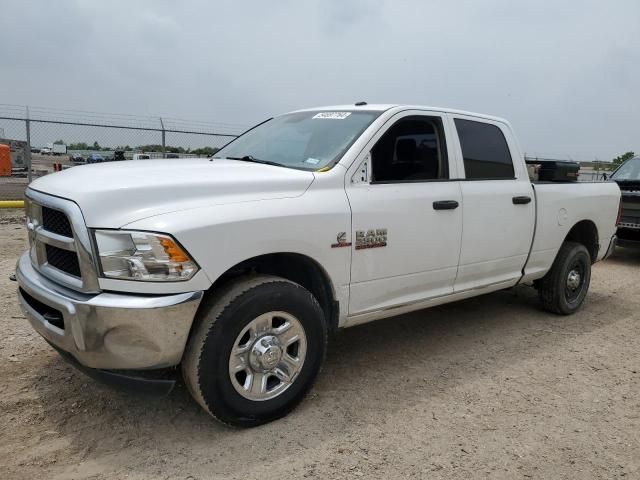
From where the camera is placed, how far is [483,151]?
4438 mm

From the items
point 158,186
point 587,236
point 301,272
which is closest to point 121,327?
point 158,186

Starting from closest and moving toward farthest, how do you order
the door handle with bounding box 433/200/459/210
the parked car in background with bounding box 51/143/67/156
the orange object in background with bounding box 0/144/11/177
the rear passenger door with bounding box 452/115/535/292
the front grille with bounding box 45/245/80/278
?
the front grille with bounding box 45/245/80/278 → the door handle with bounding box 433/200/459/210 → the rear passenger door with bounding box 452/115/535/292 → the parked car in background with bounding box 51/143/67/156 → the orange object in background with bounding box 0/144/11/177

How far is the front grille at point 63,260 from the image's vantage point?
A: 276 cm

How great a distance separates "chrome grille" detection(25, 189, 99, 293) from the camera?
2.60 metres

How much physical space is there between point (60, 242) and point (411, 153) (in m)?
2.40

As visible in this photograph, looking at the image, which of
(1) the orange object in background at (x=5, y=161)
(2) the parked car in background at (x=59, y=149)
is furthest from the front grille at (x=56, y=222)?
(1) the orange object in background at (x=5, y=161)

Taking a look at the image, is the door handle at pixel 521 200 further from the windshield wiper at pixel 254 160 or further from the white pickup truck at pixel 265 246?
the windshield wiper at pixel 254 160

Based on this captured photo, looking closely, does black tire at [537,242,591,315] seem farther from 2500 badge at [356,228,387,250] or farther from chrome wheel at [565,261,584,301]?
2500 badge at [356,228,387,250]

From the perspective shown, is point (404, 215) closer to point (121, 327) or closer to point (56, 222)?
point (121, 327)

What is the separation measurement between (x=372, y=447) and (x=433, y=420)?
1.70 ft

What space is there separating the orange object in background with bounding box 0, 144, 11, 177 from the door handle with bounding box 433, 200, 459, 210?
1605cm

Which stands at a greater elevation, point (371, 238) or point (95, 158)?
point (95, 158)

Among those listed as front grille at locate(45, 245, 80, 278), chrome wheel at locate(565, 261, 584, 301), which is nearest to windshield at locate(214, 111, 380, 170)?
front grille at locate(45, 245, 80, 278)

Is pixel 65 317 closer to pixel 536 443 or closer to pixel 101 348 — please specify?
pixel 101 348
